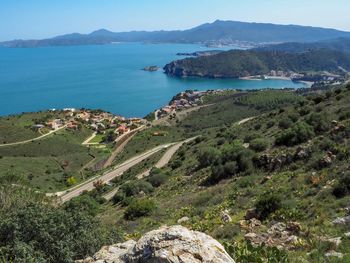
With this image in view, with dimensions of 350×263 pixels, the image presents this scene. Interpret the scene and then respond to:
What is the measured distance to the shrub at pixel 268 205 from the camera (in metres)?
12.1

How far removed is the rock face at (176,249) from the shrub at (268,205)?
6.71 metres

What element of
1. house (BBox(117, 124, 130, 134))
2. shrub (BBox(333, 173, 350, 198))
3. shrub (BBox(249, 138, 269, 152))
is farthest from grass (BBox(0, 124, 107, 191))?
shrub (BBox(333, 173, 350, 198))

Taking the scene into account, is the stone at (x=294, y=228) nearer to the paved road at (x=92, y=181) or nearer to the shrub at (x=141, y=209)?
the shrub at (x=141, y=209)

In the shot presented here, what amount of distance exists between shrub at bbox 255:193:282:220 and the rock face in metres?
6.71

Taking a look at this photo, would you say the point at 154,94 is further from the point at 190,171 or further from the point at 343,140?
the point at 343,140

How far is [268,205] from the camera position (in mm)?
12203

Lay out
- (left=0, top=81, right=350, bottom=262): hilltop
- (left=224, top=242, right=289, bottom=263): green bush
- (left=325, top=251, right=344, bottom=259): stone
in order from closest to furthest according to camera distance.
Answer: (left=224, top=242, right=289, bottom=263): green bush → (left=325, top=251, right=344, bottom=259): stone → (left=0, top=81, right=350, bottom=262): hilltop

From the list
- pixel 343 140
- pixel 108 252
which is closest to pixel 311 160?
Answer: pixel 343 140

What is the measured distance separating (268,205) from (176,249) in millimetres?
7364

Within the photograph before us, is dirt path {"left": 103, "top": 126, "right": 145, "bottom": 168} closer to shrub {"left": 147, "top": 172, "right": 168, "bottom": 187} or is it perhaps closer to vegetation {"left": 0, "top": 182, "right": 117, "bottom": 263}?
shrub {"left": 147, "top": 172, "right": 168, "bottom": 187}

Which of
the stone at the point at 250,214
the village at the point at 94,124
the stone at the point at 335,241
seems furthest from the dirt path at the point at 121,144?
the stone at the point at 335,241

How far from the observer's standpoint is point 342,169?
45.3ft

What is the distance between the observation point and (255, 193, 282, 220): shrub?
39.7ft

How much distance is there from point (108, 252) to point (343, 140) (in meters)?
12.6
